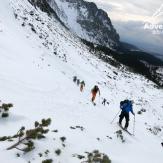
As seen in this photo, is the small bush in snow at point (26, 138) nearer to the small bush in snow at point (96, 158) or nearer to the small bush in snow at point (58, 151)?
the small bush in snow at point (58, 151)

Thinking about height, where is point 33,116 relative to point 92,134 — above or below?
above

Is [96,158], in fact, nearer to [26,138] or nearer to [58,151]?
[58,151]

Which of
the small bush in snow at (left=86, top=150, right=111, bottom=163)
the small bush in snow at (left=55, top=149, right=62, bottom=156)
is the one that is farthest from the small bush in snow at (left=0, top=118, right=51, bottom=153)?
the small bush in snow at (left=86, top=150, right=111, bottom=163)

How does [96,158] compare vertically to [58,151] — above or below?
below

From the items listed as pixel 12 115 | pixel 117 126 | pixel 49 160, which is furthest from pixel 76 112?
pixel 49 160

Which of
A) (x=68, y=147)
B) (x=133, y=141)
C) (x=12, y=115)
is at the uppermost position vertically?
(x=12, y=115)

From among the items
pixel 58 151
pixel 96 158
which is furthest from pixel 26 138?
pixel 96 158

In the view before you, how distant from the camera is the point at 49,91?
72.3 ft

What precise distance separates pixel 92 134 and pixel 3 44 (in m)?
15.0

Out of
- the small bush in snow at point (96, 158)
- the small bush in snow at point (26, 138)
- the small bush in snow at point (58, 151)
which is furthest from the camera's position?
the small bush in snow at point (96, 158)

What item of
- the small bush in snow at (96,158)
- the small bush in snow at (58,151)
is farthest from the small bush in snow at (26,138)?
the small bush in snow at (96,158)

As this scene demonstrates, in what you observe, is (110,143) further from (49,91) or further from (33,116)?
(49,91)

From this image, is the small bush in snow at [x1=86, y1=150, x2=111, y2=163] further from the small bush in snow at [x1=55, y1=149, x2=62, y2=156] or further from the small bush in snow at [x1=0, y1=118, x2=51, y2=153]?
the small bush in snow at [x1=0, y1=118, x2=51, y2=153]

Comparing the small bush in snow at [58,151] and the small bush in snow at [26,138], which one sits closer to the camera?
the small bush in snow at [26,138]
